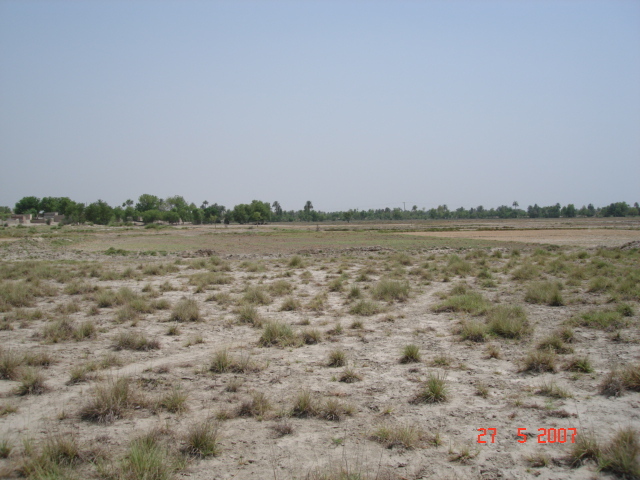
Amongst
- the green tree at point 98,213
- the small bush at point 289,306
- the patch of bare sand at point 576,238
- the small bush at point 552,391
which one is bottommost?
the small bush at point 289,306

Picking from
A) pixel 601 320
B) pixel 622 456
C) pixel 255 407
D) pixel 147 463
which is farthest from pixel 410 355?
pixel 601 320

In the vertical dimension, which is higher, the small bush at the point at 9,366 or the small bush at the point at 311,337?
the small bush at the point at 9,366

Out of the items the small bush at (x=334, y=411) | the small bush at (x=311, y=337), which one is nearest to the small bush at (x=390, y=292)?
the small bush at (x=311, y=337)

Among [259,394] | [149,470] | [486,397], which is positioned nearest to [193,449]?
[149,470]

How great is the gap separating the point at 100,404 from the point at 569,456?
626 centimetres

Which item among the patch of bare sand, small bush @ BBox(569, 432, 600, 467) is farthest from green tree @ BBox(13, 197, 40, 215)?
small bush @ BBox(569, 432, 600, 467)

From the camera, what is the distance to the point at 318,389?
7375 millimetres

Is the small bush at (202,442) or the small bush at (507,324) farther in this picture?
the small bush at (507,324)

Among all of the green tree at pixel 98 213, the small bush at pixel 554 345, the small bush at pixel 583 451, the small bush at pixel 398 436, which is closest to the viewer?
the small bush at pixel 583 451
